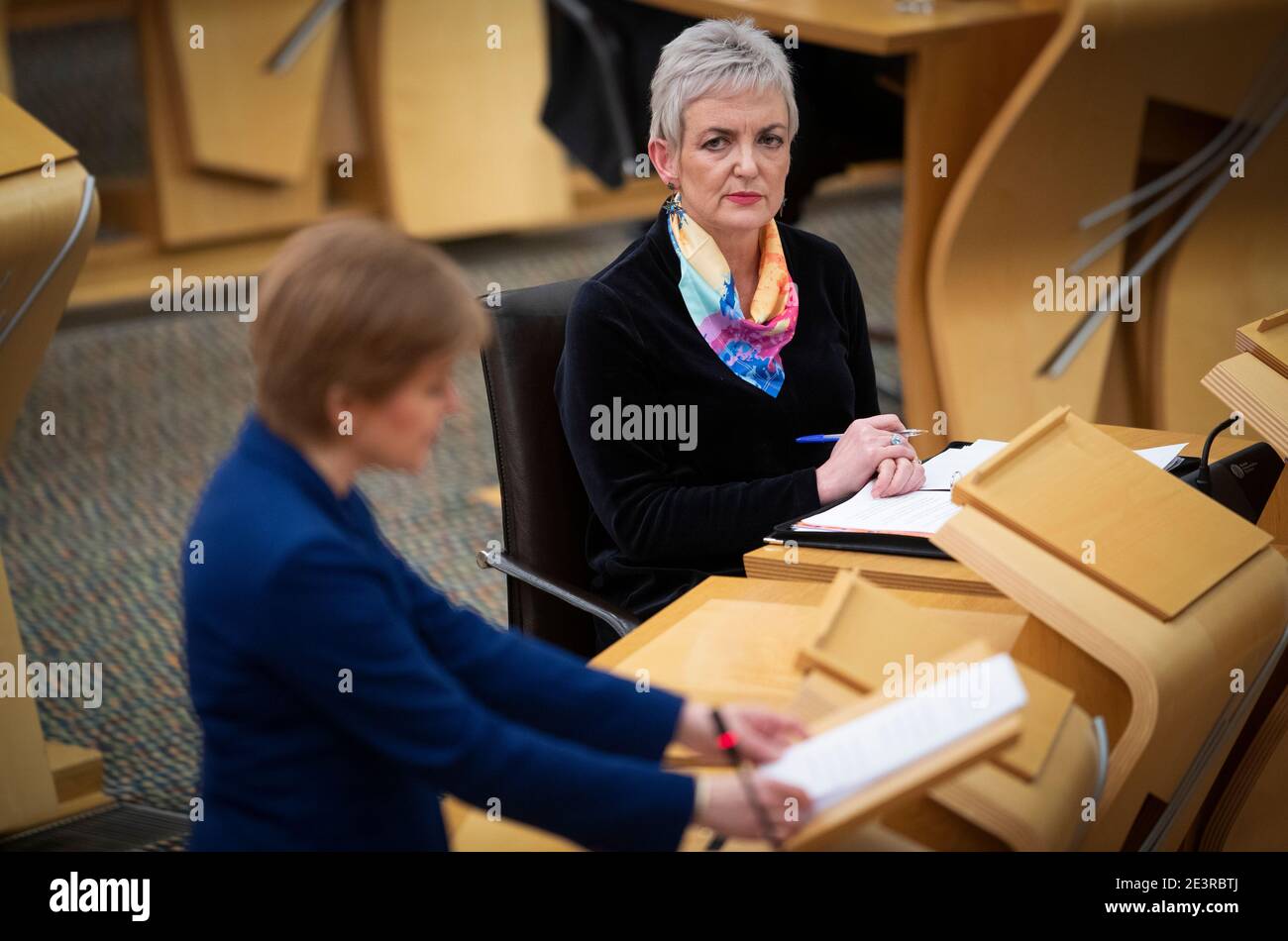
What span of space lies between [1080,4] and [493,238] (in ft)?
12.8

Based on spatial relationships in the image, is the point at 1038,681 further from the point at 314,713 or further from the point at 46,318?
the point at 46,318

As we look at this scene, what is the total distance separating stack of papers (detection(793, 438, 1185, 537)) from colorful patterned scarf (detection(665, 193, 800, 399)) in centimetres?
25

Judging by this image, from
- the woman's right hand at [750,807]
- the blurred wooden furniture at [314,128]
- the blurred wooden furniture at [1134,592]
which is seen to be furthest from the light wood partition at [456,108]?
the woman's right hand at [750,807]

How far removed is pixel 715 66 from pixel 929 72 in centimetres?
152

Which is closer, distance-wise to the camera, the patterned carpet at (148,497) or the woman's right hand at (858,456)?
the woman's right hand at (858,456)

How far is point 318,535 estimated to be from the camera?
111 cm

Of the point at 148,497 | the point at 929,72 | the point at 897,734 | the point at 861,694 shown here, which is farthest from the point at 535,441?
the point at 148,497

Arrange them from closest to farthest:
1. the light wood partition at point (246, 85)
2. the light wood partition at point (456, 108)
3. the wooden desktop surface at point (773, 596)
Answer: the wooden desktop surface at point (773, 596) < the light wood partition at point (246, 85) < the light wood partition at point (456, 108)

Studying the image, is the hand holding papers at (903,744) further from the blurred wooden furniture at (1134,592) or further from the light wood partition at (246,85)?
the light wood partition at (246,85)

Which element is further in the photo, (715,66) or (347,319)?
(715,66)

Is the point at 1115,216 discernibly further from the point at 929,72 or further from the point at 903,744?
the point at 903,744

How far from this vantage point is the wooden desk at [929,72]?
132 inches

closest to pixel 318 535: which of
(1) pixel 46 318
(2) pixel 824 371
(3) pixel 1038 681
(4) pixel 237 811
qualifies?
(4) pixel 237 811

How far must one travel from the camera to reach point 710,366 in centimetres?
206
